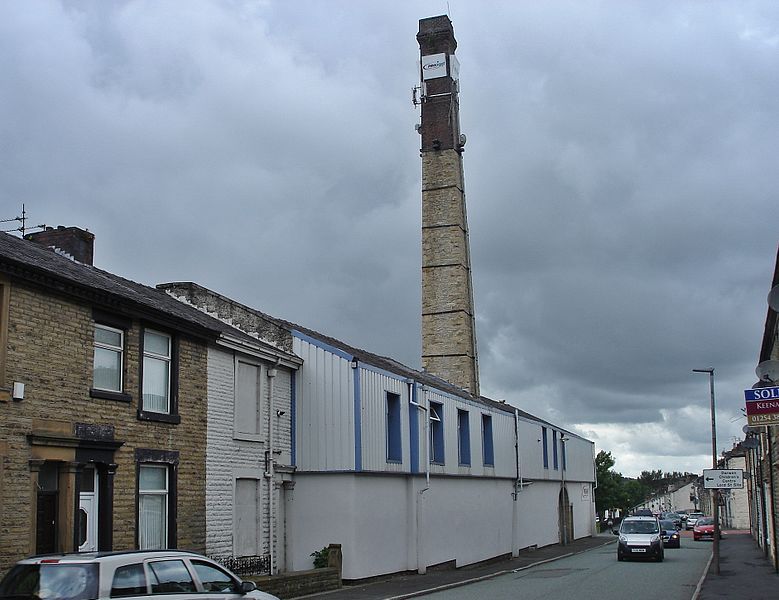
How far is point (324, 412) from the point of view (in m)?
24.1

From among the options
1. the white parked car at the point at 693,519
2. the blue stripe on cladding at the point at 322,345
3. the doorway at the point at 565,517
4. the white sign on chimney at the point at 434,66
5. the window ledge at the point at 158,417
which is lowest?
the white parked car at the point at 693,519

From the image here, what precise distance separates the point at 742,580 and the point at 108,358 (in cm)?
1706

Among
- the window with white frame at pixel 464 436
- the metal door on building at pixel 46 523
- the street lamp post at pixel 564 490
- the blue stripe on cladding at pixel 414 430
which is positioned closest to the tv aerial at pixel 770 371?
the metal door on building at pixel 46 523

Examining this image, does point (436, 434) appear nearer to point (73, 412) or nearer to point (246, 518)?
point (246, 518)

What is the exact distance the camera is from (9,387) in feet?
47.9

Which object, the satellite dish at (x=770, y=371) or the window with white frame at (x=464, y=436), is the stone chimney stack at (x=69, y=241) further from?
the satellite dish at (x=770, y=371)

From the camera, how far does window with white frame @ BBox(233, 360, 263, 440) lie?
71.1 feet

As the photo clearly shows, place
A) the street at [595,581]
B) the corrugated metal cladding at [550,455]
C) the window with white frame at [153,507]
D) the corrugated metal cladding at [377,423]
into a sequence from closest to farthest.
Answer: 1. the window with white frame at [153,507]
2. the street at [595,581]
3. the corrugated metal cladding at [377,423]
4. the corrugated metal cladding at [550,455]

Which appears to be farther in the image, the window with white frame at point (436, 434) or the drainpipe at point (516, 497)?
the drainpipe at point (516, 497)

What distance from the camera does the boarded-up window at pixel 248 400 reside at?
21.7 metres

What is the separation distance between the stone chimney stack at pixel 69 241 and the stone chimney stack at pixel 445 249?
26.8 m

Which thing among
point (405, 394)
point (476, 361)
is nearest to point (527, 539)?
point (476, 361)

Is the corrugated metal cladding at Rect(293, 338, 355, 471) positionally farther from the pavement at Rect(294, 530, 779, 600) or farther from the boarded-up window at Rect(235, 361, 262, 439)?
the pavement at Rect(294, 530, 779, 600)

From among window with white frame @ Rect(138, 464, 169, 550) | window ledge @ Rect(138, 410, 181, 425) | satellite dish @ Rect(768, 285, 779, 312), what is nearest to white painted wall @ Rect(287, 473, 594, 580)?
window with white frame @ Rect(138, 464, 169, 550)
